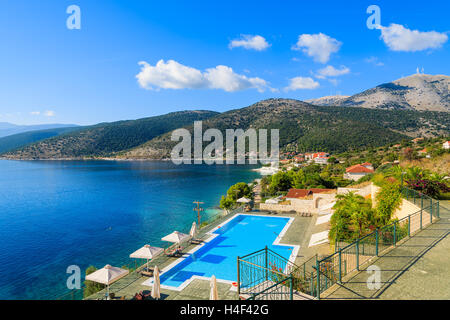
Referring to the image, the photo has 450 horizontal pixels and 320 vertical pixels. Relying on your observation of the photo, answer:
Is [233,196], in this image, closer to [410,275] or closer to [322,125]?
[410,275]

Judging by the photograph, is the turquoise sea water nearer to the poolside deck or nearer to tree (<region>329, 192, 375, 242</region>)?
the poolside deck

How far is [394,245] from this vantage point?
27.4 ft

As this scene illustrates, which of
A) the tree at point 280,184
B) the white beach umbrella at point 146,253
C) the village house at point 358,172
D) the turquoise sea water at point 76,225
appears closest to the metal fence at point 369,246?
the white beach umbrella at point 146,253

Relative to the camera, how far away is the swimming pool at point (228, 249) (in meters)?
10.8

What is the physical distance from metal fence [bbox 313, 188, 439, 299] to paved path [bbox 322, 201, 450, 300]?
280 millimetres

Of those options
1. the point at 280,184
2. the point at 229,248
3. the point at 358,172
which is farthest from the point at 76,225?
the point at 358,172

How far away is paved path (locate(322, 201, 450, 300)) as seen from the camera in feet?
18.8

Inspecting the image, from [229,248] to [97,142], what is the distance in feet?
565

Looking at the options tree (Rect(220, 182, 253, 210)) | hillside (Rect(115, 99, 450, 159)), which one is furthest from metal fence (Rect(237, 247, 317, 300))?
hillside (Rect(115, 99, 450, 159))

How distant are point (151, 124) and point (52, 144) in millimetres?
63086

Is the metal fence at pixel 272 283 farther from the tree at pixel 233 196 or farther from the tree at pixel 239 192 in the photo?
the tree at pixel 239 192

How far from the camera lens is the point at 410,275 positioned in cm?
646
